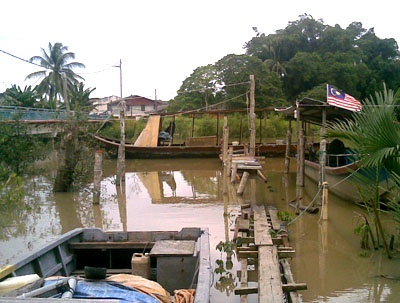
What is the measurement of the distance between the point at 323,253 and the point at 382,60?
32.6 m

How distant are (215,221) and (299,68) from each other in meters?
25.7

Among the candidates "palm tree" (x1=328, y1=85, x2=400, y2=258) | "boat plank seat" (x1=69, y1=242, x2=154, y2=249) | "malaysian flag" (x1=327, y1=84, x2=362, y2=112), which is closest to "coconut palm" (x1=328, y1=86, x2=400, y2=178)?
"palm tree" (x1=328, y1=85, x2=400, y2=258)

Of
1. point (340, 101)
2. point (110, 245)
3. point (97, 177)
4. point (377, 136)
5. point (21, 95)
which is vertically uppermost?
point (21, 95)

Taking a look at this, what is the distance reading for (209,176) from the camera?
59.2 ft

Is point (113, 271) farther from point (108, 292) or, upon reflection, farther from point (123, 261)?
point (108, 292)

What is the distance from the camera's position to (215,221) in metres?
9.81

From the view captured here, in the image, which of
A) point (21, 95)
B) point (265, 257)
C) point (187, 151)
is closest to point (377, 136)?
point (265, 257)

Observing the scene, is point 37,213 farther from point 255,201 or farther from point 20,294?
point 20,294

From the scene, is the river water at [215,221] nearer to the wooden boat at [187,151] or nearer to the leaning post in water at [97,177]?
the leaning post in water at [97,177]

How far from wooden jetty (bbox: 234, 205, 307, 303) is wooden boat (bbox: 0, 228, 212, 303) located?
2.53 feet

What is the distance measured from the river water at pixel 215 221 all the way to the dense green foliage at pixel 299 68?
13725 mm

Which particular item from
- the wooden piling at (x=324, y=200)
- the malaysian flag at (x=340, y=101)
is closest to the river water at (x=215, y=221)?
the wooden piling at (x=324, y=200)

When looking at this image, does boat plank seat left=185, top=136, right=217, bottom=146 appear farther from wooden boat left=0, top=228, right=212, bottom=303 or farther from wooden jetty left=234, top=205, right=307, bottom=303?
wooden boat left=0, top=228, right=212, bottom=303

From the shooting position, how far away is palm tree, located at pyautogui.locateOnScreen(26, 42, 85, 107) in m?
36.8
